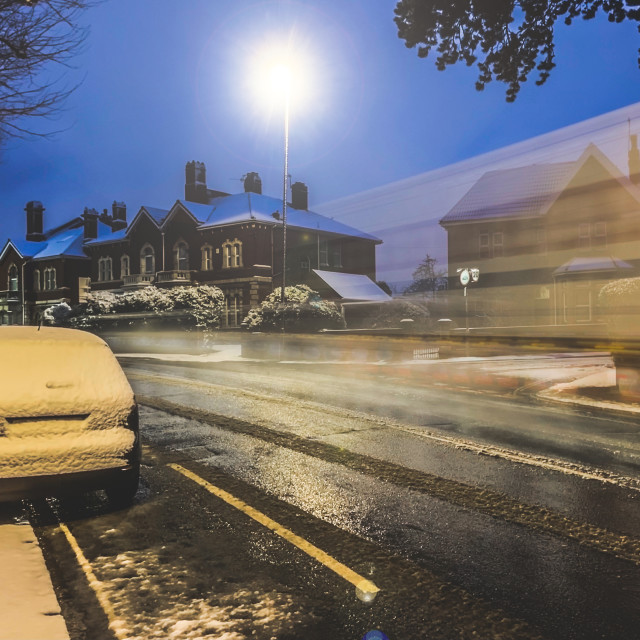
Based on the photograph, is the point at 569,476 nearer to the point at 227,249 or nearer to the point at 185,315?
the point at 185,315

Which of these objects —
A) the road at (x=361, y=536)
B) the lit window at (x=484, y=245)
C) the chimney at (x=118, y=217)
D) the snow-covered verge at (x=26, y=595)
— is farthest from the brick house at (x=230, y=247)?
the snow-covered verge at (x=26, y=595)

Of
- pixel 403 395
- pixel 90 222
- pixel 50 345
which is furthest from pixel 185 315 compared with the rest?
pixel 90 222

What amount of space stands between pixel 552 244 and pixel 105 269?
120ft

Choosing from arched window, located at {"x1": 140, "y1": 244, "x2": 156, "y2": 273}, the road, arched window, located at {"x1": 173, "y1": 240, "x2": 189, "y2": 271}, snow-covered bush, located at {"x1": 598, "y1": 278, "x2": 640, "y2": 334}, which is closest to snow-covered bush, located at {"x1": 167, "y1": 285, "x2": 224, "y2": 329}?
snow-covered bush, located at {"x1": 598, "y1": 278, "x2": 640, "y2": 334}

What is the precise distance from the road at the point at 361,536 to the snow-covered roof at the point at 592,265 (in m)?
32.4

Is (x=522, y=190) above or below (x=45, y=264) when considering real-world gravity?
above

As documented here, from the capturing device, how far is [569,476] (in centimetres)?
633

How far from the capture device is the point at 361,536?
4.62m

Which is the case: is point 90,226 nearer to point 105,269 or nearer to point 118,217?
point 118,217

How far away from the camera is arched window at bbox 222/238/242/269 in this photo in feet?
139

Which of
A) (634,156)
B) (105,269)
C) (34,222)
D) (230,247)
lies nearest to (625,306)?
(230,247)

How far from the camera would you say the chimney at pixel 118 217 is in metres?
58.1

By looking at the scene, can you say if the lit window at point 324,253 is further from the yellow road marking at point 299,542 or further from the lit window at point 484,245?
the yellow road marking at point 299,542

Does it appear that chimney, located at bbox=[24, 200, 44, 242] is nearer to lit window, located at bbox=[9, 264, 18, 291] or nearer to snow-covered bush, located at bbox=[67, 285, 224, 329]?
→ lit window, located at bbox=[9, 264, 18, 291]
